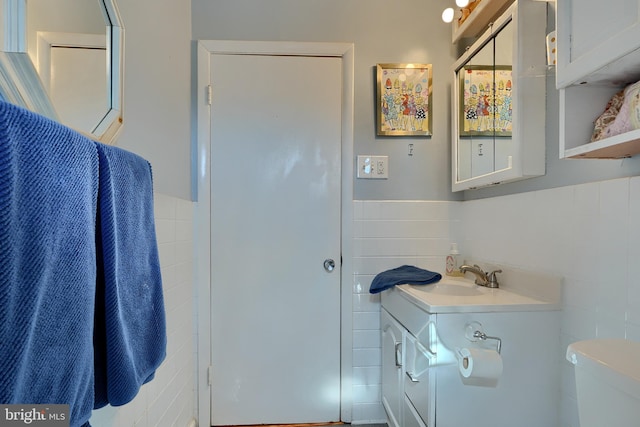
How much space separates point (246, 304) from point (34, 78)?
144 centimetres

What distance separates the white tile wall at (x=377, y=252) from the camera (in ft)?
6.29

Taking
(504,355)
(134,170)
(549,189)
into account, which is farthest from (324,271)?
(134,170)

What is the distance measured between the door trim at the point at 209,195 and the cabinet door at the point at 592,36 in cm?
111

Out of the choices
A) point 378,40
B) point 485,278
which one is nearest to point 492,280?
point 485,278

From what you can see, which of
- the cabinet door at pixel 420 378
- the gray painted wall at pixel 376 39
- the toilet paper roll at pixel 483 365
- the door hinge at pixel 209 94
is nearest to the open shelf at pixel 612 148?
the toilet paper roll at pixel 483 365

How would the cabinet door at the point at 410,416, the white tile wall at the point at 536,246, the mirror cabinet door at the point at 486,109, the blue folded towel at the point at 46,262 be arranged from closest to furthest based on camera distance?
the blue folded towel at the point at 46,262
the white tile wall at the point at 536,246
the cabinet door at the point at 410,416
the mirror cabinet door at the point at 486,109

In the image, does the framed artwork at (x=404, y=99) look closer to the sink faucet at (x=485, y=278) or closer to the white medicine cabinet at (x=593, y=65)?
the sink faucet at (x=485, y=278)

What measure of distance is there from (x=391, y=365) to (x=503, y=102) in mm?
1351

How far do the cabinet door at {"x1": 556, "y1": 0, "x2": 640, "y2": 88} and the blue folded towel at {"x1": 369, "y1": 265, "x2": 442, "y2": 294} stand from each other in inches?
39.3

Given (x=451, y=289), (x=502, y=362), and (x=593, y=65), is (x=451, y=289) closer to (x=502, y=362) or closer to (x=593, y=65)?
(x=502, y=362)

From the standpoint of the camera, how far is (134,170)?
0.84 meters

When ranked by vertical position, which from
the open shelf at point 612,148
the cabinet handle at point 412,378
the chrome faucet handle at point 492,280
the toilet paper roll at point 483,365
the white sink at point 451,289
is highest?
the open shelf at point 612,148

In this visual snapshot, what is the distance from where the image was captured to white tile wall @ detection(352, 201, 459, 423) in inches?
75.5

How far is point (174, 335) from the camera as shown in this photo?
1.55 m
